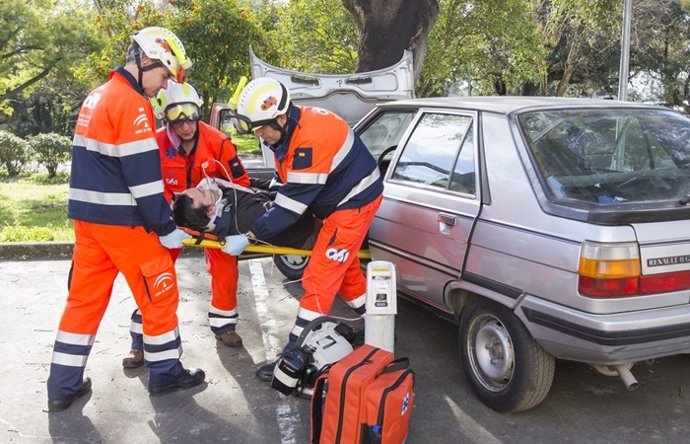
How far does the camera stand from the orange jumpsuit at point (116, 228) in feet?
11.1

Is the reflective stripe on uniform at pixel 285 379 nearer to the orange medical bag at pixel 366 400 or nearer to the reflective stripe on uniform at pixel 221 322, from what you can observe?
the orange medical bag at pixel 366 400

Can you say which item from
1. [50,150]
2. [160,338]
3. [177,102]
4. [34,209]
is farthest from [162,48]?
[50,150]

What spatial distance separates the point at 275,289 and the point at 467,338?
2659 millimetres

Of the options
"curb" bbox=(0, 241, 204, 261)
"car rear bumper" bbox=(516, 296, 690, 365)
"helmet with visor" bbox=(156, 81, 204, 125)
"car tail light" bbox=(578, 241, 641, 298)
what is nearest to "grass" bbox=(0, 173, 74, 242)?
"curb" bbox=(0, 241, 204, 261)

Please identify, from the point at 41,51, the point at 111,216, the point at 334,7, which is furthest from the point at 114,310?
the point at 41,51

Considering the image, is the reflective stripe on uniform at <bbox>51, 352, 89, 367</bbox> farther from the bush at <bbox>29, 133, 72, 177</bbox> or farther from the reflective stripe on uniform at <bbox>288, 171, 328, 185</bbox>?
the bush at <bbox>29, 133, 72, 177</bbox>

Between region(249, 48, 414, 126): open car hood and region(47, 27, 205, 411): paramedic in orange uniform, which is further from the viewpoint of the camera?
region(249, 48, 414, 126): open car hood

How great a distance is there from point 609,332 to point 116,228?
2.58 m

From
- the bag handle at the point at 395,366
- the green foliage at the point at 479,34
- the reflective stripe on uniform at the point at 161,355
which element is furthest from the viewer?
the green foliage at the point at 479,34

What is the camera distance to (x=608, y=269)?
9.27ft

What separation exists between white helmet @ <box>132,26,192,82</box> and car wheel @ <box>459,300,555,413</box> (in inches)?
85.8

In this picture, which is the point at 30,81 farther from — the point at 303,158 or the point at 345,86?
the point at 303,158

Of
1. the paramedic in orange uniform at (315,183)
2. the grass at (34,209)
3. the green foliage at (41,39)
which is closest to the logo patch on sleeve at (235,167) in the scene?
the paramedic in orange uniform at (315,183)

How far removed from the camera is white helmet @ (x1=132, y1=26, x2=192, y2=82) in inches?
138
